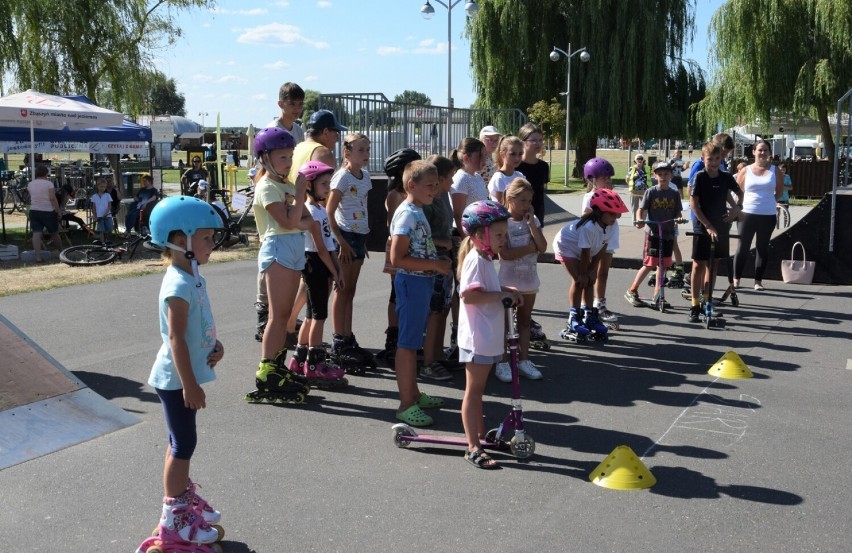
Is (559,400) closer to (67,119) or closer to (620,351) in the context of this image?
(620,351)

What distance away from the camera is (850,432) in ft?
18.3

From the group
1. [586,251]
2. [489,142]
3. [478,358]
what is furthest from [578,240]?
[478,358]

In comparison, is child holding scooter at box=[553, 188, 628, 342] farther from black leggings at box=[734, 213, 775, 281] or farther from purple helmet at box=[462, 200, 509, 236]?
purple helmet at box=[462, 200, 509, 236]

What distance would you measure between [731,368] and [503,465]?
2923 mm

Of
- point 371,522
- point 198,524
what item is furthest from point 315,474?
point 198,524

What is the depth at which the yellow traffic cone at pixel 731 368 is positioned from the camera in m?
6.96

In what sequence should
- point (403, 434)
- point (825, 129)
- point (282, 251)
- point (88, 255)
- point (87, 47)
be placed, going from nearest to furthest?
point (403, 434) < point (282, 251) < point (88, 255) < point (87, 47) < point (825, 129)

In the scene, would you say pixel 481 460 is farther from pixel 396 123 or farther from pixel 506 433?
pixel 396 123

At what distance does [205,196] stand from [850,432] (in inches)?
564

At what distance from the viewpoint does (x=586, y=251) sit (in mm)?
8016

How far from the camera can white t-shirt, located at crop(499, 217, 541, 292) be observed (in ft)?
21.5

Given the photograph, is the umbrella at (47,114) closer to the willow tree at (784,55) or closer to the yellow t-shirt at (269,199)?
the yellow t-shirt at (269,199)

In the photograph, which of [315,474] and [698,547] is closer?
[698,547]

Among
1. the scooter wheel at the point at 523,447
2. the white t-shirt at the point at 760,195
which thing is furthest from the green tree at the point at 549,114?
the scooter wheel at the point at 523,447
